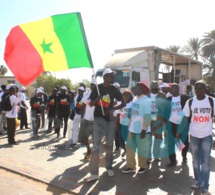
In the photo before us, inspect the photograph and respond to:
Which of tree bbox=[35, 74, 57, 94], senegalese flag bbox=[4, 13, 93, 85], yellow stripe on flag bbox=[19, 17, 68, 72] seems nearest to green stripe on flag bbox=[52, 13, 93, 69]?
senegalese flag bbox=[4, 13, 93, 85]

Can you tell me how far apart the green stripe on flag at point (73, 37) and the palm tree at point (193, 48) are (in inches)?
1302

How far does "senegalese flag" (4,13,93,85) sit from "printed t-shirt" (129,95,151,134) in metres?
1.15

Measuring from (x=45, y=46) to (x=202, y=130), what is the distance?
3.24m

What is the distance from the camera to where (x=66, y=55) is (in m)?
5.07

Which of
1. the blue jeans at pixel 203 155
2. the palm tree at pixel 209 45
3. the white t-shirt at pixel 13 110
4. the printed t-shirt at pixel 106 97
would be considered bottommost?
the blue jeans at pixel 203 155

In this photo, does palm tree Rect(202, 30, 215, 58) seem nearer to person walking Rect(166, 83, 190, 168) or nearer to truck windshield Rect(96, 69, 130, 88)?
truck windshield Rect(96, 69, 130, 88)

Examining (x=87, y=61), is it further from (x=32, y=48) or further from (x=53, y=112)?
(x=53, y=112)

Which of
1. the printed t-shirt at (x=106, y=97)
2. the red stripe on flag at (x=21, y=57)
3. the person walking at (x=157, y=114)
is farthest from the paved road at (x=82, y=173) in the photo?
the red stripe on flag at (x=21, y=57)

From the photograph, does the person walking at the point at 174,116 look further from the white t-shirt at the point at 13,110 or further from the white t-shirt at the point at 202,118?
the white t-shirt at the point at 13,110

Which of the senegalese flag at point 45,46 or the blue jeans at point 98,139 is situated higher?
the senegalese flag at point 45,46

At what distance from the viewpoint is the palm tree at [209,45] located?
113ft

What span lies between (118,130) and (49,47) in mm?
2711

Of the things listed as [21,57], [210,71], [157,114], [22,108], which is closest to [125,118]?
[157,114]

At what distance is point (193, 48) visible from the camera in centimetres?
3703
